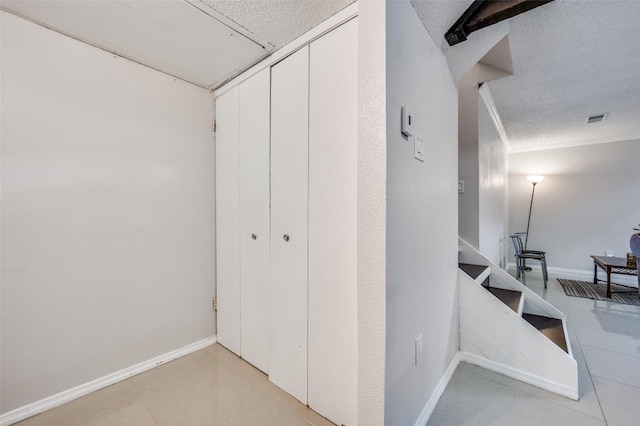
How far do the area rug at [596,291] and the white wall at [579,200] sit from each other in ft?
2.64

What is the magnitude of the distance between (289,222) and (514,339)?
64.4 inches

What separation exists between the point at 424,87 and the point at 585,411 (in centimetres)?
190

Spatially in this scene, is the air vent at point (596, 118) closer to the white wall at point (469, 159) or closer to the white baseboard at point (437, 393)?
the white wall at point (469, 159)

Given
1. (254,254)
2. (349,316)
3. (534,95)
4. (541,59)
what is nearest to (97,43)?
(254,254)

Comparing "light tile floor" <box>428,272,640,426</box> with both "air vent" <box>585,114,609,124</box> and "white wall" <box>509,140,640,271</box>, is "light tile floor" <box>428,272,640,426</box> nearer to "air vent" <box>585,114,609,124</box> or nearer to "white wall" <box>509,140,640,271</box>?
"air vent" <box>585,114,609,124</box>

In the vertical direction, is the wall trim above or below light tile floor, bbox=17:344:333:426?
above

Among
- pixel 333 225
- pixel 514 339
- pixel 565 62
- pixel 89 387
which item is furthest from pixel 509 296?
pixel 89 387

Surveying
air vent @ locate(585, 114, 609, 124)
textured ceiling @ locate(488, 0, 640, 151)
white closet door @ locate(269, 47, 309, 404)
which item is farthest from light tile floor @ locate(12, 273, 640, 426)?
air vent @ locate(585, 114, 609, 124)

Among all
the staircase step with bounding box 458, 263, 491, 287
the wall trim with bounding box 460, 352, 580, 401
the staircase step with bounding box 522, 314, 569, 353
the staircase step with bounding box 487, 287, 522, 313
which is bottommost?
the wall trim with bounding box 460, 352, 580, 401

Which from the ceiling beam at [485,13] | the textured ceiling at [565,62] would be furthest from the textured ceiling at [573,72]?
the ceiling beam at [485,13]

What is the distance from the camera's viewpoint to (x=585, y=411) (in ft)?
4.40

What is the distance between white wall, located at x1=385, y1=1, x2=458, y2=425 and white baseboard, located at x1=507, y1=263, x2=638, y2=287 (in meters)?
4.09

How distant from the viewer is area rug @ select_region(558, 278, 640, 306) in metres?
3.04

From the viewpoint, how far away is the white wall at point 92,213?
1.34 meters
